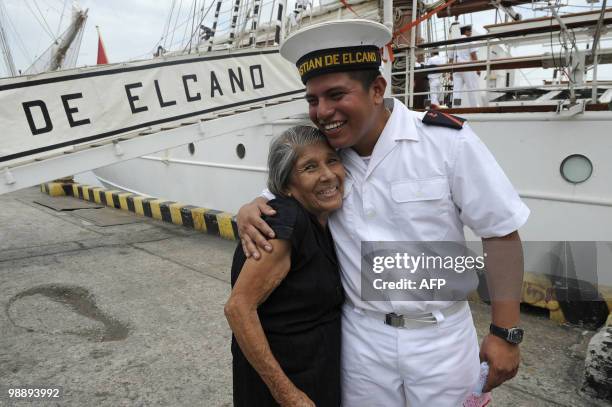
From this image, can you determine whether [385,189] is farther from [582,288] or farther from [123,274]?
[123,274]

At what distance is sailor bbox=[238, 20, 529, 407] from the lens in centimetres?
142

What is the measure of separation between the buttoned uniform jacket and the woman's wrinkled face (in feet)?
0.28

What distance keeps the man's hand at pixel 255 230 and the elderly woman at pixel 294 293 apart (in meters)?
0.03

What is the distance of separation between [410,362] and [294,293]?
455mm

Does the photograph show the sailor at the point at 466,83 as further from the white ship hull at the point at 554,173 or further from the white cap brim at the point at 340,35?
the white cap brim at the point at 340,35

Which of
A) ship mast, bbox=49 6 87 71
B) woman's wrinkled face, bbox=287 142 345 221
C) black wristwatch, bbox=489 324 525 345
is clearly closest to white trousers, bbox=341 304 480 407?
black wristwatch, bbox=489 324 525 345

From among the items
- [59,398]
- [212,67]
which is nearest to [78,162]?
[212,67]

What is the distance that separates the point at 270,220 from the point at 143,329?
266 centimetres

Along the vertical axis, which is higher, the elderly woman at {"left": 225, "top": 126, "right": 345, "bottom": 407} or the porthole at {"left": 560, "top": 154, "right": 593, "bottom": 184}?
the elderly woman at {"left": 225, "top": 126, "right": 345, "bottom": 407}

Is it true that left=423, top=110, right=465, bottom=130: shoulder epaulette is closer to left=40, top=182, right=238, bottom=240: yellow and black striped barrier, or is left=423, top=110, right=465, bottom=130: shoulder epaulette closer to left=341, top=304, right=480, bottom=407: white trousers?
left=341, top=304, right=480, bottom=407: white trousers

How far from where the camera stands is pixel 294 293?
1464 millimetres

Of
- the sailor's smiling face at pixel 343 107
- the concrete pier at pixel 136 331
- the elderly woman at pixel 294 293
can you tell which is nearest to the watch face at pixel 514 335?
the elderly woman at pixel 294 293

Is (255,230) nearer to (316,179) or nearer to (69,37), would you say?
(316,179)

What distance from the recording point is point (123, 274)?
195 inches
